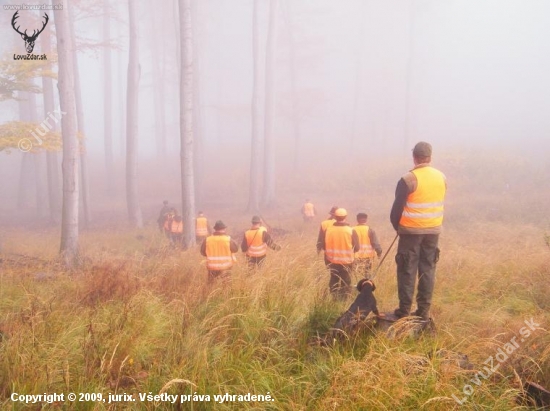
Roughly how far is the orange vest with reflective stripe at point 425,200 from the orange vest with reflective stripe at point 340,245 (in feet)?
7.69

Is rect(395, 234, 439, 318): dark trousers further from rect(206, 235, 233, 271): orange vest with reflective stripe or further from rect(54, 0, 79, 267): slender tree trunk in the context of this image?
rect(54, 0, 79, 267): slender tree trunk

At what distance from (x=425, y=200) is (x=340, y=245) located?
8.32 ft

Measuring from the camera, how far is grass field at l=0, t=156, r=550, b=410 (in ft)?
9.98

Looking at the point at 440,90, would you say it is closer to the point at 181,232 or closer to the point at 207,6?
the point at 207,6

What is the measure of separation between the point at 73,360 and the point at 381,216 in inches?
540

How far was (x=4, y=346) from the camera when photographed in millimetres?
3611

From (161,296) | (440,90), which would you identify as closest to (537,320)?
(161,296)

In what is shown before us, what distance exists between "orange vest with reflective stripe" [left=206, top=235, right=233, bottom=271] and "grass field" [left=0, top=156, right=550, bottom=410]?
355 mm

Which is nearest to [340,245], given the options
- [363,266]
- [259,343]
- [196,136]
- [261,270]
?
[363,266]

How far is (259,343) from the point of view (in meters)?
3.85

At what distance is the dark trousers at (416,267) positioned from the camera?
435cm

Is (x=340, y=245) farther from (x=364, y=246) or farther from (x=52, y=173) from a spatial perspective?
(x=52, y=173)

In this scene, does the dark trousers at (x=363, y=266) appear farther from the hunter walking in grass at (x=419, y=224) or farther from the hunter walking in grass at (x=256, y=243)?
the hunter walking in grass at (x=419, y=224)

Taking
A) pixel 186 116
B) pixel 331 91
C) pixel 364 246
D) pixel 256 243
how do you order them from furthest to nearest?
1. pixel 331 91
2. pixel 186 116
3. pixel 256 243
4. pixel 364 246
